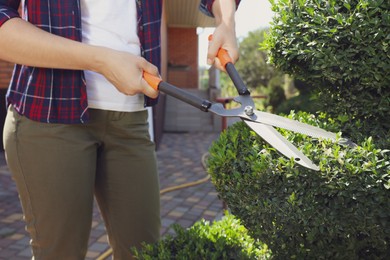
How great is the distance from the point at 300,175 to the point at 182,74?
17.4 metres

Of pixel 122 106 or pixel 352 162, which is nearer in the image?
pixel 352 162

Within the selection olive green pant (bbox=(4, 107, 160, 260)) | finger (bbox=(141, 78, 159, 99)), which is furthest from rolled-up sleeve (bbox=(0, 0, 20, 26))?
finger (bbox=(141, 78, 159, 99))

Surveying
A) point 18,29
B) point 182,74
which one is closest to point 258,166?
point 18,29

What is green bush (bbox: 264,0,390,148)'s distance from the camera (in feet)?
5.25

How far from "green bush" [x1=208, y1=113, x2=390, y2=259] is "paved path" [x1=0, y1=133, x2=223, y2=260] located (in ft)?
7.54

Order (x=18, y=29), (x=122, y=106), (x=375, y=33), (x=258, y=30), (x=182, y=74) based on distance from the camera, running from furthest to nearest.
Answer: (x=258, y=30)
(x=182, y=74)
(x=122, y=106)
(x=375, y=33)
(x=18, y=29)

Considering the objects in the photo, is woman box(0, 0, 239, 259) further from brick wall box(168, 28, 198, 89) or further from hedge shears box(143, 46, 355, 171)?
brick wall box(168, 28, 198, 89)

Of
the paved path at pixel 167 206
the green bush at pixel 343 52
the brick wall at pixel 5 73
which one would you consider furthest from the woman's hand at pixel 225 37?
the brick wall at pixel 5 73

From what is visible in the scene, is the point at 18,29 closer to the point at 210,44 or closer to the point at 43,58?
the point at 43,58

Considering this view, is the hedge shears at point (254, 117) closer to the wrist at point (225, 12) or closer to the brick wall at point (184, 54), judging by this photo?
the wrist at point (225, 12)

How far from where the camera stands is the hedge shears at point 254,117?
4.99 feet

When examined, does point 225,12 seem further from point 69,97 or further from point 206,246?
point 206,246

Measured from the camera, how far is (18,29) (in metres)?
1.47

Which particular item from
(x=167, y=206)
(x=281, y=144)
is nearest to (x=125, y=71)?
(x=281, y=144)
